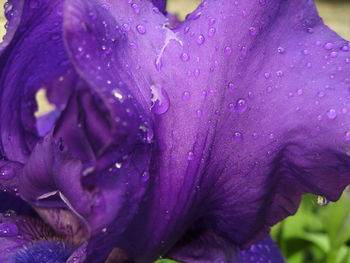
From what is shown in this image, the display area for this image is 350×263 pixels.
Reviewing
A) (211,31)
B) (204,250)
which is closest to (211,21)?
(211,31)

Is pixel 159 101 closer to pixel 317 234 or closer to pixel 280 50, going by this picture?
pixel 280 50

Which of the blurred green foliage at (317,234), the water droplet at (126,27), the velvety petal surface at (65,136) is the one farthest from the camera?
the blurred green foliage at (317,234)

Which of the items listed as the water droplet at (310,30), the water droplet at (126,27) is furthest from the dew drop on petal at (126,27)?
the water droplet at (310,30)

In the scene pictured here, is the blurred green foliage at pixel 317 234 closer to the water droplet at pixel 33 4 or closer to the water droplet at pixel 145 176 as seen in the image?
the water droplet at pixel 145 176

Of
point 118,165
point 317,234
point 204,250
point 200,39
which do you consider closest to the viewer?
point 118,165

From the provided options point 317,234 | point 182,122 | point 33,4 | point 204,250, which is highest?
point 33,4

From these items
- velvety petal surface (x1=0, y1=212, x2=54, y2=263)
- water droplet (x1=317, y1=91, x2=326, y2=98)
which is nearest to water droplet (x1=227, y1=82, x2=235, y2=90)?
water droplet (x1=317, y1=91, x2=326, y2=98)
